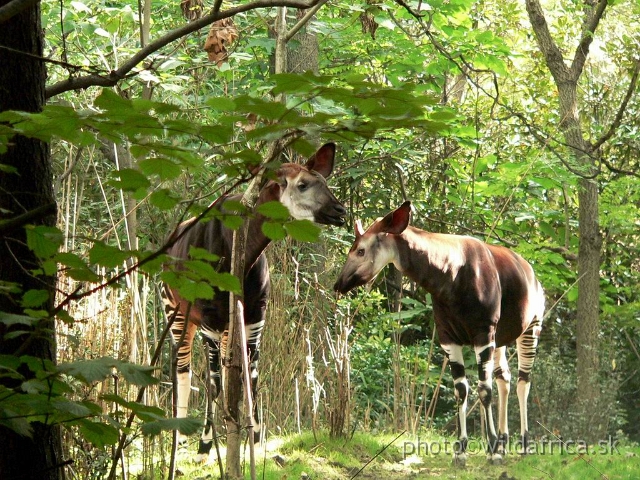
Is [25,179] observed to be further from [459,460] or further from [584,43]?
[584,43]

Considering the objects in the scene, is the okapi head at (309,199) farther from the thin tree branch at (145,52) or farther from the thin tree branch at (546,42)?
the thin tree branch at (546,42)

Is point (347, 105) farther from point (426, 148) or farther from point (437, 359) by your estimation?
point (437, 359)

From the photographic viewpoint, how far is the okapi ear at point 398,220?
4.93 metres

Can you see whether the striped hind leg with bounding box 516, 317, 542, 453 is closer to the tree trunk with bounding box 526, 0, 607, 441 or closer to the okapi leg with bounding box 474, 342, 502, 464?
the okapi leg with bounding box 474, 342, 502, 464

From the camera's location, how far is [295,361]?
19.4ft

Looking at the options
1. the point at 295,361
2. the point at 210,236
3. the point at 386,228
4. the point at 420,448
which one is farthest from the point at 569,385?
the point at 210,236

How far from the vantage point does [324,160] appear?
356 cm

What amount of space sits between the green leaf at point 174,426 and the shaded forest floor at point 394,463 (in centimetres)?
328

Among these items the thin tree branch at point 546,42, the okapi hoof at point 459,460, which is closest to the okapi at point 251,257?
the okapi hoof at point 459,460

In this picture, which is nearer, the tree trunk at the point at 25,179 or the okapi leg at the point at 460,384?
the tree trunk at the point at 25,179

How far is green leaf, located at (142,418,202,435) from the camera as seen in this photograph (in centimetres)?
133

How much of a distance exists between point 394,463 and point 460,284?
44.4 inches

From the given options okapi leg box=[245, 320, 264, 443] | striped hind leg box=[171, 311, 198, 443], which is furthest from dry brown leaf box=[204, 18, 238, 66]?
striped hind leg box=[171, 311, 198, 443]

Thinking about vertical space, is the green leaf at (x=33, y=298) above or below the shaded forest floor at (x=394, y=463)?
above
